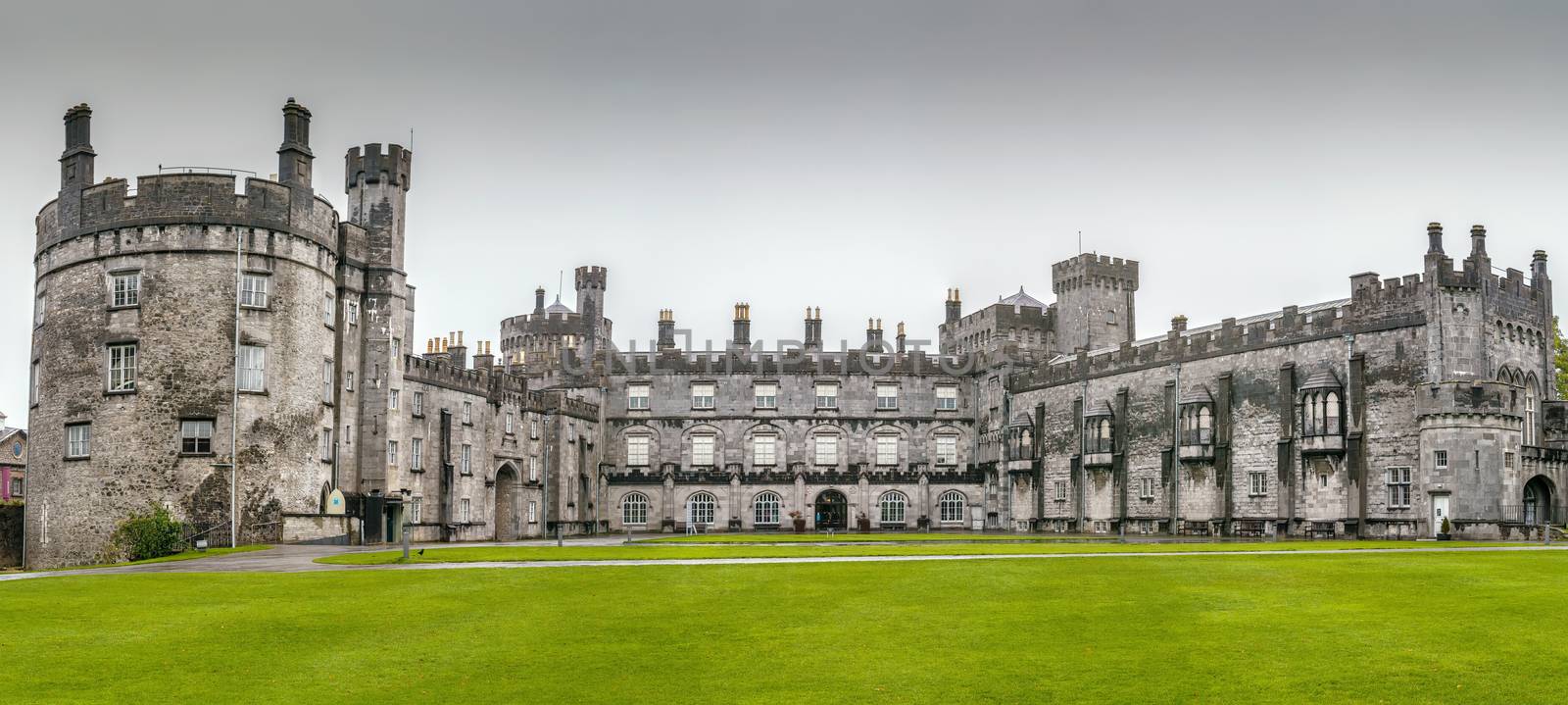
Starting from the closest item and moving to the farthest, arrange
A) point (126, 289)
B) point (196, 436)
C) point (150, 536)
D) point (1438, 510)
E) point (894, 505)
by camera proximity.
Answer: point (150, 536) → point (196, 436) → point (126, 289) → point (1438, 510) → point (894, 505)

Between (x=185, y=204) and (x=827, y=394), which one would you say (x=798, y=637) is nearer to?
(x=185, y=204)

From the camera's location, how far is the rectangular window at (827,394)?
75.8 m

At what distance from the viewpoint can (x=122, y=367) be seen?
41781 millimetres

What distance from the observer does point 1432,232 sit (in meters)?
49.5

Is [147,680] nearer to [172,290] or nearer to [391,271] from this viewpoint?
[172,290]

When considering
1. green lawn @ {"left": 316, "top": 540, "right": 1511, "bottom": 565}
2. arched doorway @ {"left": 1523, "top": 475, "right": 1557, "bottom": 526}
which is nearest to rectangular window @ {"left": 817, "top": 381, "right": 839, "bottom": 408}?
green lawn @ {"left": 316, "top": 540, "right": 1511, "bottom": 565}

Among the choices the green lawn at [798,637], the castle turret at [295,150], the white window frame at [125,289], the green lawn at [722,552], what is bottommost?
the green lawn at [722,552]

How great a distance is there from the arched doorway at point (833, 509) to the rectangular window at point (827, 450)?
1751 millimetres

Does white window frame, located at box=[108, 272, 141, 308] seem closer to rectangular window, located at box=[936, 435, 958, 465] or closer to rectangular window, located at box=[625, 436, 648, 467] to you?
rectangular window, located at box=[625, 436, 648, 467]

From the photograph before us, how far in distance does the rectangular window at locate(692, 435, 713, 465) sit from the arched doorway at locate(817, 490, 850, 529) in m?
6.52

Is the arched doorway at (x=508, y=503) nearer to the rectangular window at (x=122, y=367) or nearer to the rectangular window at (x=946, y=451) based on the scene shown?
the rectangular window at (x=122, y=367)

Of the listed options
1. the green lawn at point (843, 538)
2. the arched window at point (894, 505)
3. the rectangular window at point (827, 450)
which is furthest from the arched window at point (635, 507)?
the green lawn at point (843, 538)

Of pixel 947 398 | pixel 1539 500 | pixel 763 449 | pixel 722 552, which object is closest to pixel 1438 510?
pixel 1539 500

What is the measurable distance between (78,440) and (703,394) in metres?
37.7
